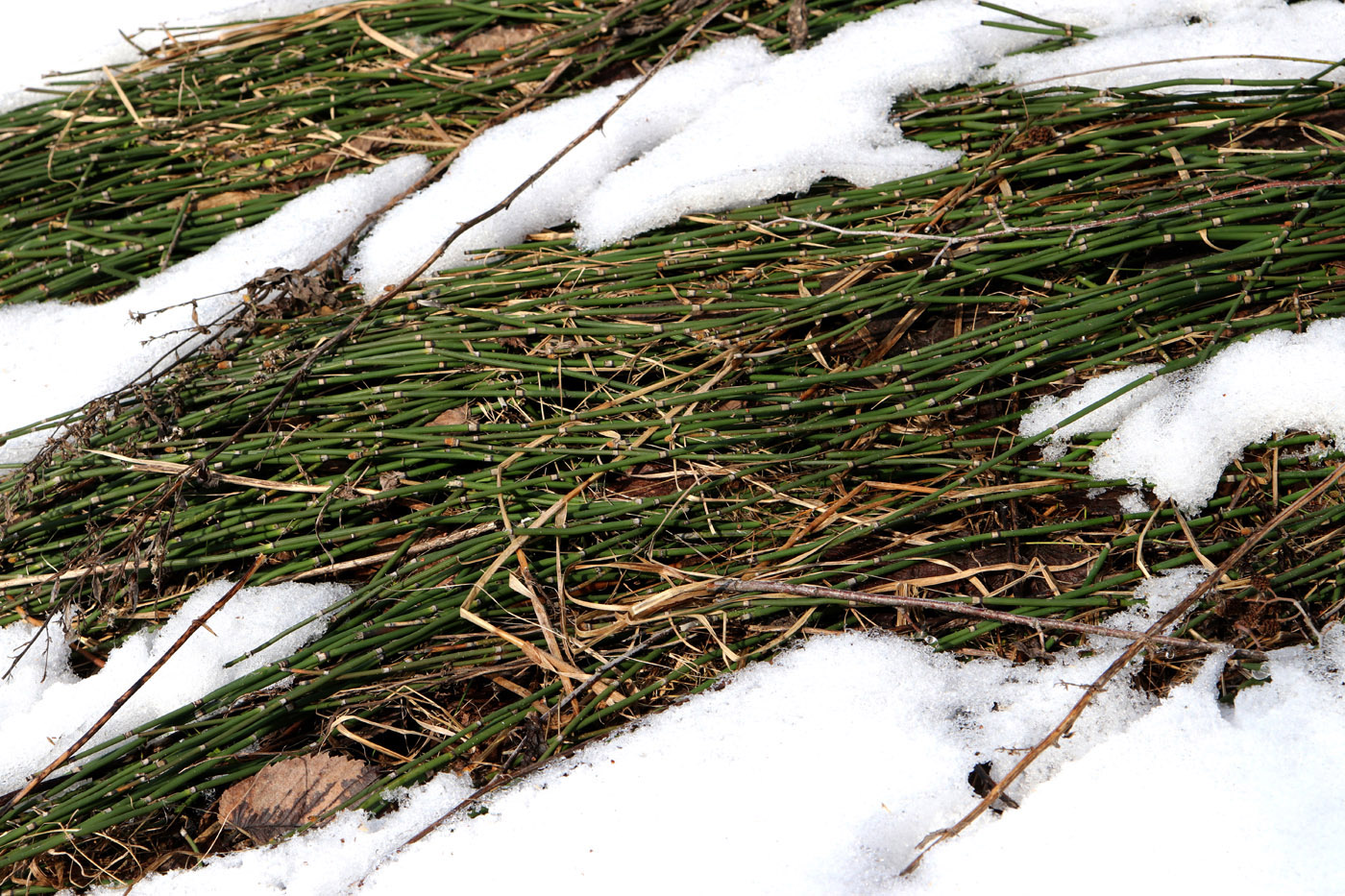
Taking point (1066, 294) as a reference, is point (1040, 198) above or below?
above

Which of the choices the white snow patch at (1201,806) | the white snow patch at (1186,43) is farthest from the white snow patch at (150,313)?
the white snow patch at (1201,806)

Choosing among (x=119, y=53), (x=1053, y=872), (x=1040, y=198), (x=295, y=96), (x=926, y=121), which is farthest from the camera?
(x=119, y=53)

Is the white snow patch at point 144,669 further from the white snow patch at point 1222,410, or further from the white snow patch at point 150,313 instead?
the white snow patch at point 1222,410

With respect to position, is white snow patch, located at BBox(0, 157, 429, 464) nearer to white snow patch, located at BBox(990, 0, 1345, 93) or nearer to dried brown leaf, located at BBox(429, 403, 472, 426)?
dried brown leaf, located at BBox(429, 403, 472, 426)

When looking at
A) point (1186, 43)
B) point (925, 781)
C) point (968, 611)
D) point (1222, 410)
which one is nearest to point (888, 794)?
point (925, 781)


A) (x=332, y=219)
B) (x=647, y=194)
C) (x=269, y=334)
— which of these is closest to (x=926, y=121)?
(x=647, y=194)

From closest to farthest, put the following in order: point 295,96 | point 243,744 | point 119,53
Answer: point 243,744 → point 295,96 → point 119,53

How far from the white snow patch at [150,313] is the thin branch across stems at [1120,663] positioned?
1923mm

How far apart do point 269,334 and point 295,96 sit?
77 centimetres

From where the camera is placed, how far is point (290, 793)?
157 cm

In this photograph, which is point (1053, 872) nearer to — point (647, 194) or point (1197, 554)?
point (1197, 554)

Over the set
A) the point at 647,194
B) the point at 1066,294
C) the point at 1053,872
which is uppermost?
the point at 647,194

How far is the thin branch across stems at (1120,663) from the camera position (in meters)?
1.31

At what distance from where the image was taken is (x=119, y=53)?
2461mm
